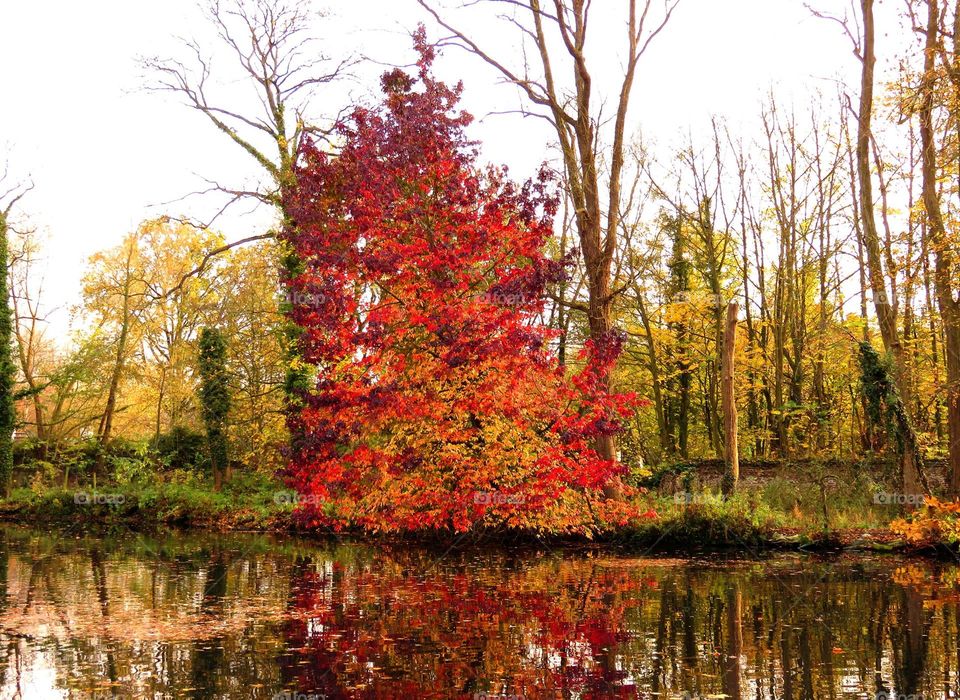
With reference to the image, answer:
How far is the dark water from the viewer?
6742mm

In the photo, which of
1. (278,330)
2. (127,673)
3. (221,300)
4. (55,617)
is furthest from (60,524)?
(127,673)

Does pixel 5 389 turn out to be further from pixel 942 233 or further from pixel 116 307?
pixel 942 233

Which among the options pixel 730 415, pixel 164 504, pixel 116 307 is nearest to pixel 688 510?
pixel 730 415

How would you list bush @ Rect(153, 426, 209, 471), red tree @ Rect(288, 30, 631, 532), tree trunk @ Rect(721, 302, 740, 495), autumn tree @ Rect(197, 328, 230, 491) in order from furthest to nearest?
bush @ Rect(153, 426, 209, 471), autumn tree @ Rect(197, 328, 230, 491), tree trunk @ Rect(721, 302, 740, 495), red tree @ Rect(288, 30, 631, 532)

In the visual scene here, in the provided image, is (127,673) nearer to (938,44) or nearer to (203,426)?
(938,44)

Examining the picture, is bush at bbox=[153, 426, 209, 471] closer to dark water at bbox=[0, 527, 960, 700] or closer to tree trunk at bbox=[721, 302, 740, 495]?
dark water at bbox=[0, 527, 960, 700]

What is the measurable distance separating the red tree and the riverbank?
1475 millimetres

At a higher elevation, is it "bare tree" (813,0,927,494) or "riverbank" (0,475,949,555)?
"bare tree" (813,0,927,494)

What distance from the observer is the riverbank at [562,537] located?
51.1 feet

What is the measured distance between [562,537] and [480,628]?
8128 millimetres

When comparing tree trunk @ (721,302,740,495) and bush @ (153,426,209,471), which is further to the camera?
bush @ (153,426,209,471)

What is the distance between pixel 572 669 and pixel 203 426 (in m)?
20.9

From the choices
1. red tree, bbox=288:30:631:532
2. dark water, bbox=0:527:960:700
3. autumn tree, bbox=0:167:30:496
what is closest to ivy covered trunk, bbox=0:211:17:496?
autumn tree, bbox=0:167:30:496

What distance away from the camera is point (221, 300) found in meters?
29.0
